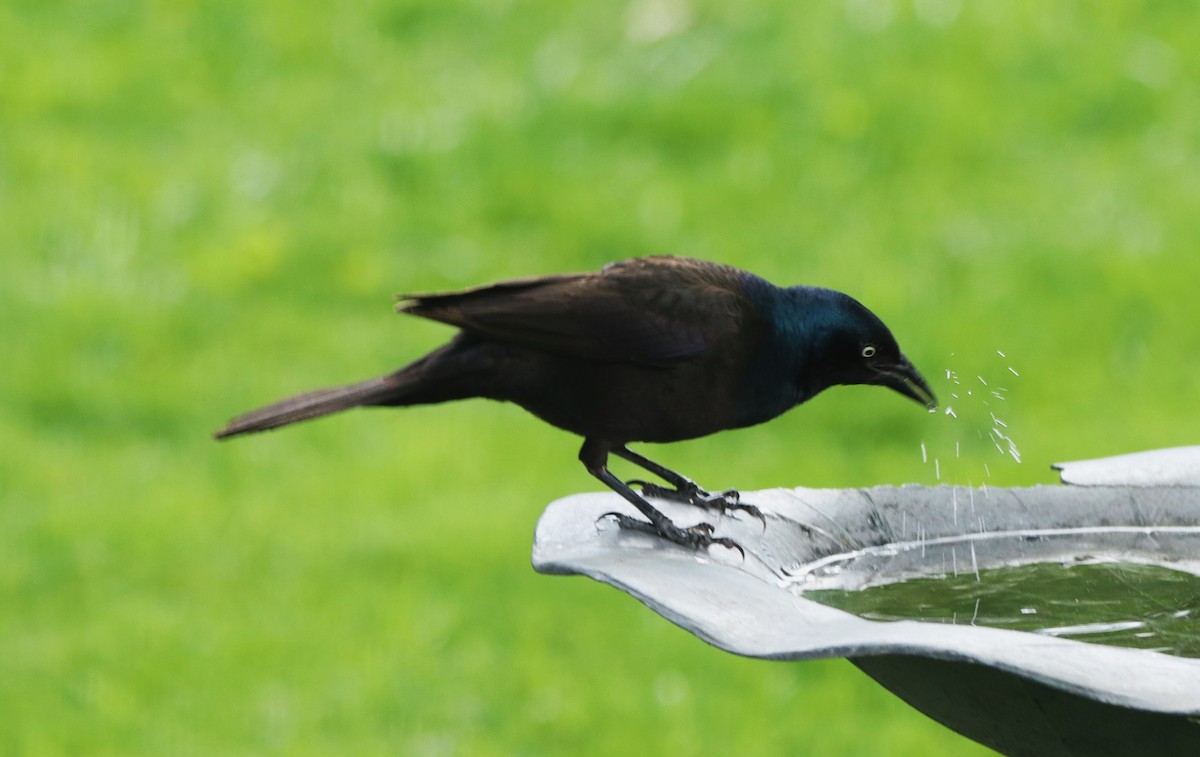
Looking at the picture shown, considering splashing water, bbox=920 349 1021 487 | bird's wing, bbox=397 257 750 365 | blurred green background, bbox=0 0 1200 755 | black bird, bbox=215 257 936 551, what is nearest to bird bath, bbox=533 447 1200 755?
black bird, bbox=215 257 936 551

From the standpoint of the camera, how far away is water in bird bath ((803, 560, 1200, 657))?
329 centimetres

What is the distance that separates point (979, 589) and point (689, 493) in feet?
2.42

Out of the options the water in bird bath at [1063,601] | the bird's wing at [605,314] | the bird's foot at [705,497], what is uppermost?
the bird's wing at [605,314]

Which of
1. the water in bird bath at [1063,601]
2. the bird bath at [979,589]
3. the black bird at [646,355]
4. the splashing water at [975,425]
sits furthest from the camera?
the splashing water at [975,425]

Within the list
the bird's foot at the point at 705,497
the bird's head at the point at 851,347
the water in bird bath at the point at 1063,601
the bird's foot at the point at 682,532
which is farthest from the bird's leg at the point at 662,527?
the bird's head at the point at 851,347

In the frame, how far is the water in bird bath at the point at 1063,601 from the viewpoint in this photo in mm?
3291

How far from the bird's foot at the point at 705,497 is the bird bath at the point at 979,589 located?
0.03m

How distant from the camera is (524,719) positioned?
5918 millimetres

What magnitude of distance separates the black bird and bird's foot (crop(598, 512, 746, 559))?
168 mm

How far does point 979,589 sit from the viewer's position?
3572 millimetres

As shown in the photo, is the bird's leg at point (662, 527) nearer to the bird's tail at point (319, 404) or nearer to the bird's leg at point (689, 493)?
the bird's leg at point (689, 493)

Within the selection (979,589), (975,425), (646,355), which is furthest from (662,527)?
(975,425)

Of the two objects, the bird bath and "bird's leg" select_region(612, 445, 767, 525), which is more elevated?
"bird's leg" select_region(612, 445, 767, 525)

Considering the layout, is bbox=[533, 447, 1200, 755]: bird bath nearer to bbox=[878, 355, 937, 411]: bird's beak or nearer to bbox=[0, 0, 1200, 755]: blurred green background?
bbox=[878, 355, 937, 411]: bird's beak
